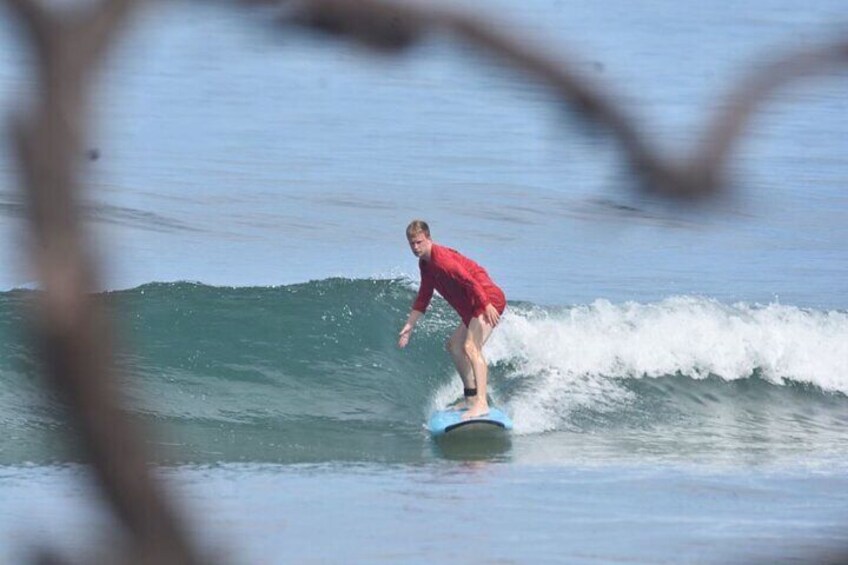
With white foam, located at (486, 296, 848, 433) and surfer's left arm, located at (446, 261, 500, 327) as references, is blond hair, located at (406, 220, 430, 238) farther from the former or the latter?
white foam, located at (486, 296, 848, 433)

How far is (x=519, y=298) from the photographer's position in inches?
828

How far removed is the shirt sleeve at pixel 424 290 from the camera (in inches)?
458

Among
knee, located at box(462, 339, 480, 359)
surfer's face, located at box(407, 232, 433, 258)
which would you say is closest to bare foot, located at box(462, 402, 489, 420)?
knee, located at box(462, 339, 480, 359)

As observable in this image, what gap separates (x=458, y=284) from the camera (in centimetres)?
1151

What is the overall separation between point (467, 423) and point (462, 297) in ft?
3.80

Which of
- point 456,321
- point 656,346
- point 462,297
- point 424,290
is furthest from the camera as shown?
point 456,321

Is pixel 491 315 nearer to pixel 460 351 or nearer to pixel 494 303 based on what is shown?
pixel 494 303

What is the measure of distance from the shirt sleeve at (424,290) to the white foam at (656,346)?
11.4 ft

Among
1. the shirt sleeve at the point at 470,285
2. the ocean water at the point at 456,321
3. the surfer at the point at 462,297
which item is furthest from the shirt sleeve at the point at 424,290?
the ocean water at the point at 456,321

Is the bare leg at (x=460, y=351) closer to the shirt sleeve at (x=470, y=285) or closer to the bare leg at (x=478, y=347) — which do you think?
the bare leg at (x=478, y=347)

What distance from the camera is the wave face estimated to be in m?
13.4

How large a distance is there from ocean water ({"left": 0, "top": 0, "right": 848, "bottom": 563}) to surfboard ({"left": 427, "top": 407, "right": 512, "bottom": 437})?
0.14 metres

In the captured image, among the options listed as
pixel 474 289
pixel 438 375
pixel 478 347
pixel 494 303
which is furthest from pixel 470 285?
pixel 438 375

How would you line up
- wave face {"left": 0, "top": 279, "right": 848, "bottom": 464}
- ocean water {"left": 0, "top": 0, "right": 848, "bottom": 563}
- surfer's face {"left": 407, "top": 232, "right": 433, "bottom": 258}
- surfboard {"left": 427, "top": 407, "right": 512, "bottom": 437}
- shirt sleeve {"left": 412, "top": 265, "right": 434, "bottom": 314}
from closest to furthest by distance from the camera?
1. ocean water {"left": 0, "top": 0, "right": 848, "bottom": 563}
2. surfer's face {"left": 407, "top": 232, "right": 433, "bottom": 258}
3. shirt sleeve {"left": 412, "top": 265, "right": 434, "bottom": 314}
4. surfboard {"left": 427, "top": 407, "right": 512, "bottom": 437}
5. wave face {"left": 0, "top": 279, "right": 848, "bottom": 464}
